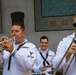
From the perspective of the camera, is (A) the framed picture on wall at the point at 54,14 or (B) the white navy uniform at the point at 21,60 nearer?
(B) the white navy uniform at the point at 21,60

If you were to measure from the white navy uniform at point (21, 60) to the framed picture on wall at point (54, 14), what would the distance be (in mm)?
4008

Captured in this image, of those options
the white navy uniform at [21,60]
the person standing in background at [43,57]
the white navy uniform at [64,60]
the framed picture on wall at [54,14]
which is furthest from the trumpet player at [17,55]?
the framed picture on wall at [54,14]

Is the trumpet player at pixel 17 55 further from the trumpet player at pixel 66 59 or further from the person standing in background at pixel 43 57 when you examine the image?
the person standing in background at pixel 43 57

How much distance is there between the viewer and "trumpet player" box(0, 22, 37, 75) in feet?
12.6

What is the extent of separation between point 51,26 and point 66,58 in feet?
15.5

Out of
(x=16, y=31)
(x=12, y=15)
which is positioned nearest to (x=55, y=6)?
(x=12, y=15)

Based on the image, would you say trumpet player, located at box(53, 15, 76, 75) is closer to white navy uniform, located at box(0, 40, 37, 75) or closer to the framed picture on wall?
white navy uniform, located at box(0, 40, 37, 75)

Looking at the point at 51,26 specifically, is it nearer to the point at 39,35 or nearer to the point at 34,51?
the point at 39,35

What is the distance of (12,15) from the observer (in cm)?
838

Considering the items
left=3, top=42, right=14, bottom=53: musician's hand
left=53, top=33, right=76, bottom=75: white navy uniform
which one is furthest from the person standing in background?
left=53, top=33, right=76, bottom=75: white navy uniform

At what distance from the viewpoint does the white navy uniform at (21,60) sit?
3857mm

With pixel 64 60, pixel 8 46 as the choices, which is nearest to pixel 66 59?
pixel 64 60

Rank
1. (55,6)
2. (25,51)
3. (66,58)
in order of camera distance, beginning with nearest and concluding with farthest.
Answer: (66,58), (25,51), (55,6)

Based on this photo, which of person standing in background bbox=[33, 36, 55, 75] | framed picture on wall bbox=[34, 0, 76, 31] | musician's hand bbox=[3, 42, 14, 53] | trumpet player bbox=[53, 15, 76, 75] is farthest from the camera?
framed picture on wall bbox=[34, 0, 76, 31]
